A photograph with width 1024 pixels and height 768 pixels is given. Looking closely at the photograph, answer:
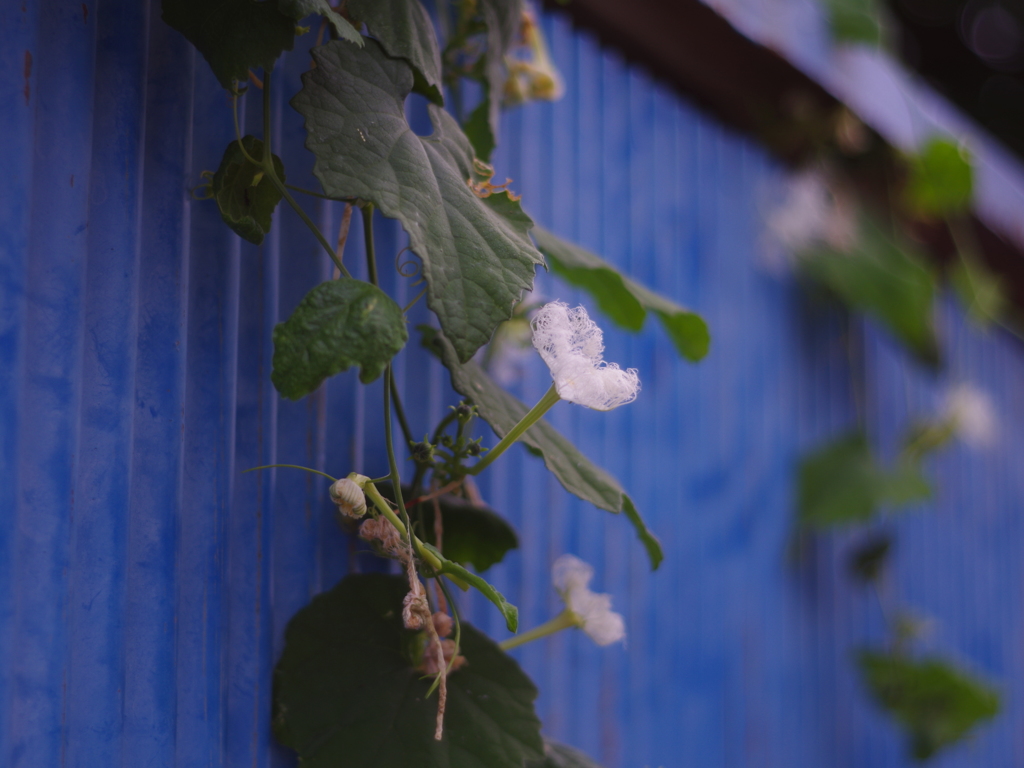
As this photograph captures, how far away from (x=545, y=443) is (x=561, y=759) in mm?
394

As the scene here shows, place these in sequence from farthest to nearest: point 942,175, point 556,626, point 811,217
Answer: point 942,175 → point 811,217 → point 556,626

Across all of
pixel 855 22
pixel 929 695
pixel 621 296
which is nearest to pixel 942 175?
pixel 855 22

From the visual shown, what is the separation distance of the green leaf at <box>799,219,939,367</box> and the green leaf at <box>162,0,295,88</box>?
5.13ft

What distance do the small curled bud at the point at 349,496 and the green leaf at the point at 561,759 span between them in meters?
0.41

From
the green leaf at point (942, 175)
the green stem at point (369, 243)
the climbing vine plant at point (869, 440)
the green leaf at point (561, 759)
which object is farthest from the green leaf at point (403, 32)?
the green leaf at point (942, 175)

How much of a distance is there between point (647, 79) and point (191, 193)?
3.81 feet

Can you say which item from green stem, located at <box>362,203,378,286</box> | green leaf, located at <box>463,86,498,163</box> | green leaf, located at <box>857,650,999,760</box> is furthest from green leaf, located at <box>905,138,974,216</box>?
green stem, located at <box>362,203,378,286</box>

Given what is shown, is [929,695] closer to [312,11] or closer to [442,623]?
[442,623]

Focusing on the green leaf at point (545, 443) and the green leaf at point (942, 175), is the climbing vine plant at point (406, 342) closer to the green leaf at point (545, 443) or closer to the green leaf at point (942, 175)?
the green leaf at point (545, 443)

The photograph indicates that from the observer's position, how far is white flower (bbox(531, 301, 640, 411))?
0.65m

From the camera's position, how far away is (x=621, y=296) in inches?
36.0

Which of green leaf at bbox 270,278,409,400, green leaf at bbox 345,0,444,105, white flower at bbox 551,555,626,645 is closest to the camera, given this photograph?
green leaf at bbox 270,278,409,400

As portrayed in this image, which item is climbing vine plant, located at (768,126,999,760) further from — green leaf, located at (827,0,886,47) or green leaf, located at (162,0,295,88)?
green leaf, located at (162,0,295,88)

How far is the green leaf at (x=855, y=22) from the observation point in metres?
1.90
